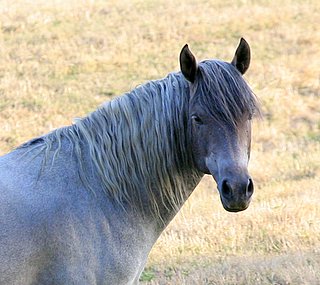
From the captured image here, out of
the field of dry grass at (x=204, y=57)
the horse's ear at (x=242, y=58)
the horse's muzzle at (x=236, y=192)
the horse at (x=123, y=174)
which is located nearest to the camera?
the horse's muzzle at (x=236, y=192)

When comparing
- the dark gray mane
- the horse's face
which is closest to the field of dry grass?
the horse's face

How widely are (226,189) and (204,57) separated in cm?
1552

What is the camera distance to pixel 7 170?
3.98 m

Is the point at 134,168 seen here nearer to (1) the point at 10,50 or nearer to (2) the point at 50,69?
(2) the point at 50,69

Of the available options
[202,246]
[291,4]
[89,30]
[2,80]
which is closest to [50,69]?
[2,80]

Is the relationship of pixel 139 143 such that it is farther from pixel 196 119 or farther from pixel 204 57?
pixel 204 57

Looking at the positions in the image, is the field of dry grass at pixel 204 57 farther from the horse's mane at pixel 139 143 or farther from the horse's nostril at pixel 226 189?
the horse's nostril at pixel 226 189

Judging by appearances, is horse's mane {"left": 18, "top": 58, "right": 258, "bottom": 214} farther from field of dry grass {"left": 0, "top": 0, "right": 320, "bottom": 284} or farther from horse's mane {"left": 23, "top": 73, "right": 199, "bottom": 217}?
field of dry grass {"left": 0, "top": 0, "right": 320, "bottom": 284}

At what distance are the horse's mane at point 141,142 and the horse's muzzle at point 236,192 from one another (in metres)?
0.54

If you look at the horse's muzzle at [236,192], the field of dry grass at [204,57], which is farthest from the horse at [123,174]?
the field of dry grass at [204,57]

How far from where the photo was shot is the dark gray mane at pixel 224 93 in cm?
391

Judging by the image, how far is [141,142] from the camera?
4.21 meters

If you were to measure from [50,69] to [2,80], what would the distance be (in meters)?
1.51

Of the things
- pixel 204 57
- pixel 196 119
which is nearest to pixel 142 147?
pixel 196 119
